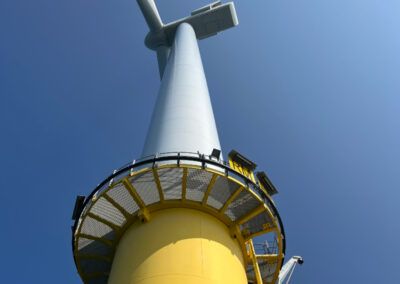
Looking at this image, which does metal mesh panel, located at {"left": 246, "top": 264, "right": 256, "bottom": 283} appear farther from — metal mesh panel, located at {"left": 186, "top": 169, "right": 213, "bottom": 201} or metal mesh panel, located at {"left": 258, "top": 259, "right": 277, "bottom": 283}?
metal mesh panel, located at {"left": 186, "top": 169, "right": 213, "bottom": 201}

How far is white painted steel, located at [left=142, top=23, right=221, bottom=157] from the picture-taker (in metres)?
18.0

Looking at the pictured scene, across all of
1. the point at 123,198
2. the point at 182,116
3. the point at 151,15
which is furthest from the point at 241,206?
the point at 151,15

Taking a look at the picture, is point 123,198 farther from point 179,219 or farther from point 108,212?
point 179,219

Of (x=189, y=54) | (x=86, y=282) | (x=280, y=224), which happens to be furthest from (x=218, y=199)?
(x=189, y=54)

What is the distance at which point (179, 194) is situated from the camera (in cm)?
1576

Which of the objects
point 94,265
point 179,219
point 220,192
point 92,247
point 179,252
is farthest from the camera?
point 94,265

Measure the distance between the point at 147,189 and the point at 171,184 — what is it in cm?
87

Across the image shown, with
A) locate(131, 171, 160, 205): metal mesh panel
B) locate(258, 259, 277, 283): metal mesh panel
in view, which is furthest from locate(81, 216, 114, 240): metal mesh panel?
locate(258, 259, 277, 283): metal mesh panel

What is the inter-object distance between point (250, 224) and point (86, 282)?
23.0 feet

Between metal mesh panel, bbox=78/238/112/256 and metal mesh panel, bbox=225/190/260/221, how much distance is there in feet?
15.9

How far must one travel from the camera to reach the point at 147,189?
51.7ft

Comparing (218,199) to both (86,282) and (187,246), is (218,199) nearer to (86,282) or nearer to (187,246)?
(187,246)

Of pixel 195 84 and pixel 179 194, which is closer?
pixel 179 194

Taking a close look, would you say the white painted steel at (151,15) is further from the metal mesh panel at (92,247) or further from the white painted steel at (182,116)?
the metal mesh panel at (92,247)
